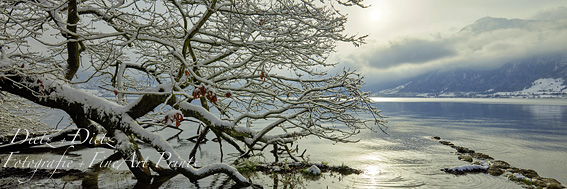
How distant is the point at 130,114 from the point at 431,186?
39.3 ft

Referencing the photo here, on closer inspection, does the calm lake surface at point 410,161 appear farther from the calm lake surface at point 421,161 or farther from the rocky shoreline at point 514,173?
the rocky shoreline at point 514,173

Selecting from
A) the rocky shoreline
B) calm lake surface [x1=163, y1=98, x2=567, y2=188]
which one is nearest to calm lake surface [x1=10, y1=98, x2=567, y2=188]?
calm lake surface [x1=163, y1=98, x2=567, y2=188]

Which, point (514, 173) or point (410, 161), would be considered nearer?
point (514, 173)

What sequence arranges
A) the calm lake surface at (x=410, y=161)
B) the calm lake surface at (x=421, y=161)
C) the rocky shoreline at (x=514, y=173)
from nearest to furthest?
the calm lake surface at (x=410, y=161)
the calm lake surface at (x=421, y=161)
the rocky shoreline at (x=514, y=173)

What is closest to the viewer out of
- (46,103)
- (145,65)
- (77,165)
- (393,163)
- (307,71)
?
(46,103)

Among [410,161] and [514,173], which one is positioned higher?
[514,173]

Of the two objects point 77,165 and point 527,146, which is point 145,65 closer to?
point 77,165

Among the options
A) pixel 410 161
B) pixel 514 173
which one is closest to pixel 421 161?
pixel 410 161

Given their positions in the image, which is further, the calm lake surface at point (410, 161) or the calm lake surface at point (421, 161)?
the calm lake surface at point (421, 161)

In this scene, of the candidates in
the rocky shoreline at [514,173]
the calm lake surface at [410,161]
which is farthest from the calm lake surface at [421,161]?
the rocky shoreline at [514,173]

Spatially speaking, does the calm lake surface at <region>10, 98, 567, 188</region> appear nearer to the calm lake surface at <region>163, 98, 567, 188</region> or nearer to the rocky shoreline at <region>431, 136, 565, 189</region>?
the calm lake surface at <region>163, 98, 567, 188</region>

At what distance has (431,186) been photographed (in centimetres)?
1258

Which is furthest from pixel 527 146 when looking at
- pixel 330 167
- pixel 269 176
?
pixel 269 176

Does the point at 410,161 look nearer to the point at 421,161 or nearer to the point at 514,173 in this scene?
the point at 421,161
